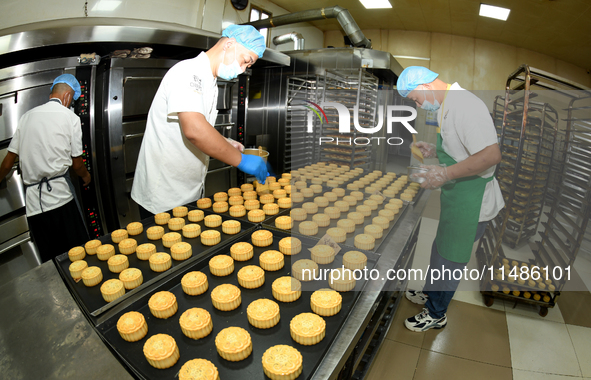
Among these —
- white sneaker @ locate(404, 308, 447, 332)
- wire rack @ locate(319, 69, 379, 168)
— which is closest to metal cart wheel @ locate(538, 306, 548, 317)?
white sneaker @ locate(404, 308, 447, 332)

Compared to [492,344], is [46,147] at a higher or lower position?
higher

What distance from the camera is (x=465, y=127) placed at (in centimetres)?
165

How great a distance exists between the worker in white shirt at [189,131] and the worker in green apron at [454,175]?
110cm

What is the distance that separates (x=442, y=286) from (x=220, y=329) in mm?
1795

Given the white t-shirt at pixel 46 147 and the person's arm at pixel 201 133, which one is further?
the white t-shirt at pixel 46 147

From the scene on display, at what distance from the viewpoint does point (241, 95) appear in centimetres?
414

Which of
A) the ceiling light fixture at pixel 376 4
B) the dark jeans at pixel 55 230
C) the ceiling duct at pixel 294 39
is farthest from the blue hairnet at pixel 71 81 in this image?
the ceiling light fixture at pixel 376 4

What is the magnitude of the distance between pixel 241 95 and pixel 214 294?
142 inches

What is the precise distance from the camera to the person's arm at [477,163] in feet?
5.31

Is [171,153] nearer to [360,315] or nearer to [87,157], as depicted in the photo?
[87,157]

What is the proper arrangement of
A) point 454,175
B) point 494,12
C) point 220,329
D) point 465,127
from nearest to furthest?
point 220,329 → point 465,127 → point 454,175 → point 494,12

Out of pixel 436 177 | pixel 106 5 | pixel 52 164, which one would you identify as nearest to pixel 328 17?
pixel 106 5

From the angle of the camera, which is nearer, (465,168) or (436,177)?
(465,168)

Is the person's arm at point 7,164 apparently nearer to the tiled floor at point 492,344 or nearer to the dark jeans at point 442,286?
the tiled floor at point 492,344
